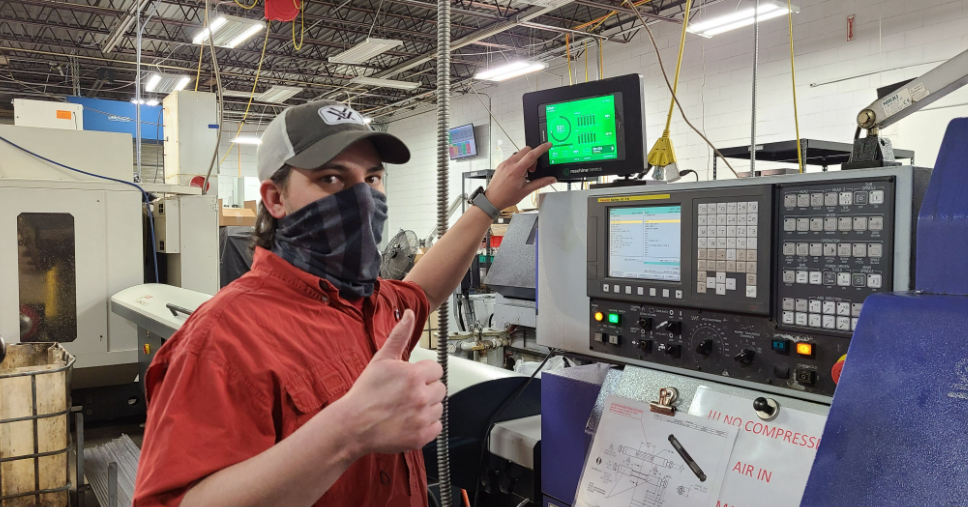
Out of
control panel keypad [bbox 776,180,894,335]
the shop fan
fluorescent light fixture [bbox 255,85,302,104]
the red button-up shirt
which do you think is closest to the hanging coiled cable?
the red button-up shirt

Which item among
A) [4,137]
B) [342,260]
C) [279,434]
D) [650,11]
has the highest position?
[650,11]

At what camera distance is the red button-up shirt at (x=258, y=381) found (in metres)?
0.80

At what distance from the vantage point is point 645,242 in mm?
1184

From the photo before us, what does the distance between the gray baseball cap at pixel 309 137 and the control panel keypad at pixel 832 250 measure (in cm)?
65


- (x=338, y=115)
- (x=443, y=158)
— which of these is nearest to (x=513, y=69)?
(x=443, y=158)

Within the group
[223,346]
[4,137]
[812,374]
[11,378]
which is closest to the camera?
[223,346]

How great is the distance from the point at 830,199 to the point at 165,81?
9.04 metres

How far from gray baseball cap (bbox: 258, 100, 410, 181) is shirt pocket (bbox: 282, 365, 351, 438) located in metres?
0.31

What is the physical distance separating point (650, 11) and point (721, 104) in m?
1.29

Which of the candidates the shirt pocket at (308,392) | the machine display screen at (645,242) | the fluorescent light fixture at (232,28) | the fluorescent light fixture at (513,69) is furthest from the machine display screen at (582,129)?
the fluorescent light fixture at (513,69)

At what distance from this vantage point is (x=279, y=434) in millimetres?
923

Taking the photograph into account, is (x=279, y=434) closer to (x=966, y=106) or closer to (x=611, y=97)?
(x=611, y=97)

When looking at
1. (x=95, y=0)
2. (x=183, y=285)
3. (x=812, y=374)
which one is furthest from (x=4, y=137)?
(x=95, y=0)

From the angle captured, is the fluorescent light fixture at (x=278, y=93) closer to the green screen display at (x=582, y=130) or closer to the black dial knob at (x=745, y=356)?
the green screen display at (x=582, y=130)
